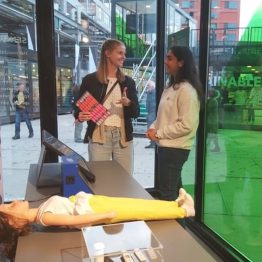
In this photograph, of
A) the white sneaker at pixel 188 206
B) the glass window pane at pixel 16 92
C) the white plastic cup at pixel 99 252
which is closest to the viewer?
the white plastic cup at pixel 99 252

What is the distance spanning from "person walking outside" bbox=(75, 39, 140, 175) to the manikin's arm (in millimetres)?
1401

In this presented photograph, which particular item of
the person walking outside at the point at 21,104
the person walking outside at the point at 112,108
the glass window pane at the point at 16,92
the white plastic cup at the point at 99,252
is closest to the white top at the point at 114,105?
the person walking outside at the point at 112,108

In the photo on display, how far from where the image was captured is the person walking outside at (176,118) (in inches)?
87.7

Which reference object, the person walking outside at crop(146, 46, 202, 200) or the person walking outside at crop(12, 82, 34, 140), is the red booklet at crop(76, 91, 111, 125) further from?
the person walking outside at crop(12, 82, 34, 140)

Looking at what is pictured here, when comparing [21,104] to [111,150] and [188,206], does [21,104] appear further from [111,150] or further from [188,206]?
[188,206]

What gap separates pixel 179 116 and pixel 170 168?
0.37 m

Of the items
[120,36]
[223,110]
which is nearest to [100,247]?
[223,110]

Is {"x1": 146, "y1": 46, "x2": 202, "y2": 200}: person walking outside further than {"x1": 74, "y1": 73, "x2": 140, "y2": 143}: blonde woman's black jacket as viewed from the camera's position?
No

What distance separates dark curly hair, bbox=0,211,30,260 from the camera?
1105 mm

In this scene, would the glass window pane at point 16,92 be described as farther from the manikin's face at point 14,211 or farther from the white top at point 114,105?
the manikin's face at point 14,211

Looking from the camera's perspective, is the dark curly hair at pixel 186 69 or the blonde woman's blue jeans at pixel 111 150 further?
the blonde woman's blue jeans at pixel 111 150

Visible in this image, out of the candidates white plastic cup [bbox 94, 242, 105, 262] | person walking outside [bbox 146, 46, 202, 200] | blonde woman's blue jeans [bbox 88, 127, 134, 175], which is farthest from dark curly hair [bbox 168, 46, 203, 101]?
white plastic cup [bbox 94, 242, 105, 262]

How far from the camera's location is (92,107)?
2295 millimetres

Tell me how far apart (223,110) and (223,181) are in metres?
0.60
